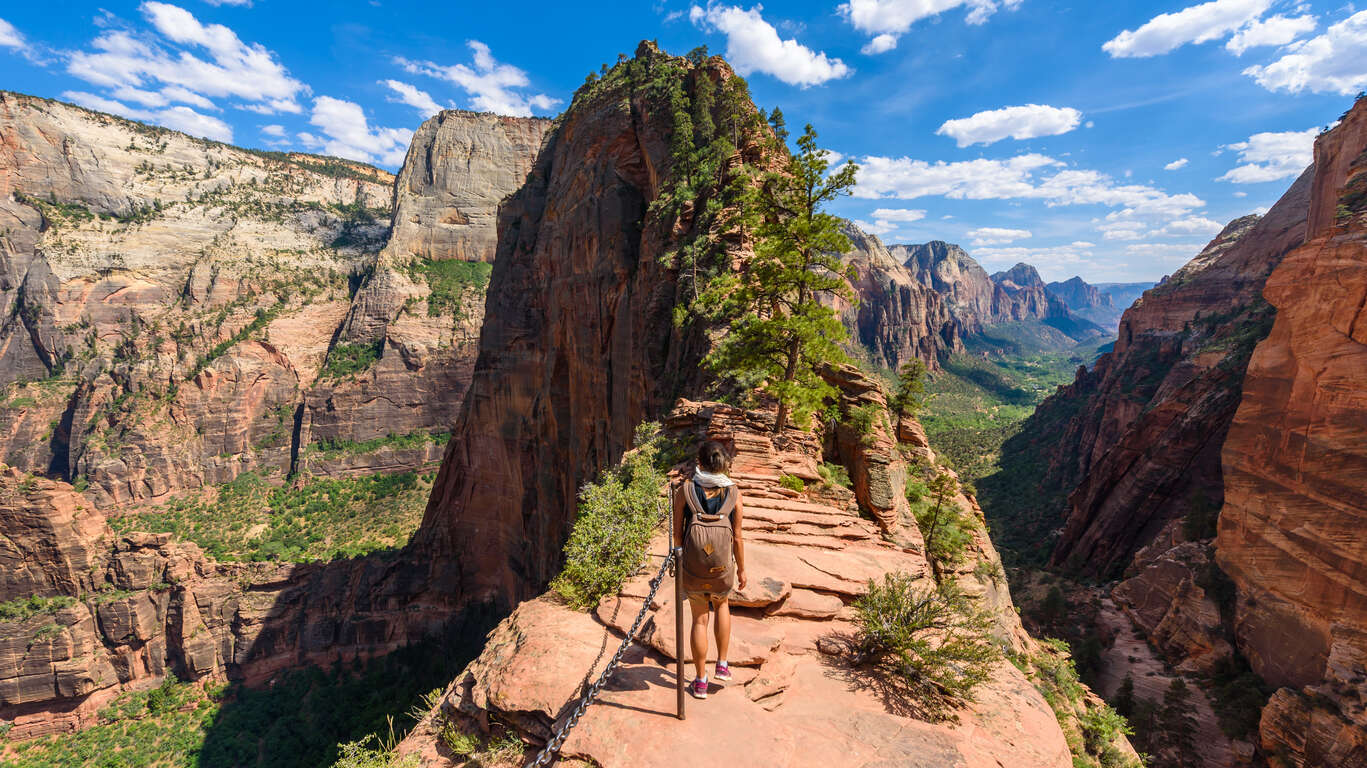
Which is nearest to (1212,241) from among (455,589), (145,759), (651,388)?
(651,388)

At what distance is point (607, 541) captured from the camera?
25.8 ft

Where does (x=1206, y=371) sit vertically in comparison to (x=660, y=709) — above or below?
above

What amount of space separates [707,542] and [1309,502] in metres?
26.4

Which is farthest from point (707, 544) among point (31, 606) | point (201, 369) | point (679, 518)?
point (201, 369)

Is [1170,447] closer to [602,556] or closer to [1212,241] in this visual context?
[602,556]

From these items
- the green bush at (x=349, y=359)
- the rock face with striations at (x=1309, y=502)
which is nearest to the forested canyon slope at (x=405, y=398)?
the green bush at (x=349, y=359)

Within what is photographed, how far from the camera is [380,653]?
3906 centimetres

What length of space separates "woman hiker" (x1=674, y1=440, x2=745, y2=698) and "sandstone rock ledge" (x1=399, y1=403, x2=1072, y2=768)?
0.54m

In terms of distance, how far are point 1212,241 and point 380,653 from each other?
394ft

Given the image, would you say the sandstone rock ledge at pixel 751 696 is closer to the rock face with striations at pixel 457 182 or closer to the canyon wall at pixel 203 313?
the canyon wall at pixel 203 313

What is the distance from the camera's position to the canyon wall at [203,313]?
6284 centimetres

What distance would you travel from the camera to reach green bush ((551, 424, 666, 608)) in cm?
730

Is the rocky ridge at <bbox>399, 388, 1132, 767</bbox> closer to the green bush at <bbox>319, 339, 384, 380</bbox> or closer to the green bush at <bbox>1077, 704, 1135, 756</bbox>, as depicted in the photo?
the green bush at <bbox>1077, 704, 1135, 756</bbox>

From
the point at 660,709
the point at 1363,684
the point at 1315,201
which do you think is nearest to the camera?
the point at 660,709
